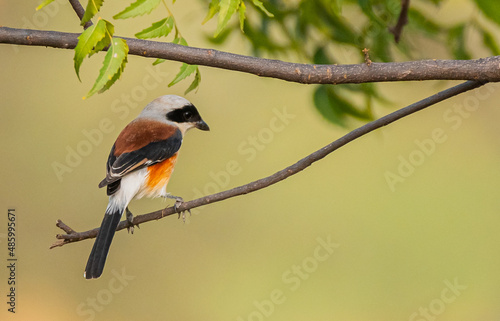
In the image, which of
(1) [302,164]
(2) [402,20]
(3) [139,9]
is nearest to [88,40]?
(3) [139,9]

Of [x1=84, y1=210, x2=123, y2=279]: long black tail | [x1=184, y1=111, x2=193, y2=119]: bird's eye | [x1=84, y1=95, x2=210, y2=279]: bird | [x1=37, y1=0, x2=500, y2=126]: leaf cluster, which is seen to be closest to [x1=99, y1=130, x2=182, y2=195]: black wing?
[x1=84, y1=95, x2=210, y2=279]: bird

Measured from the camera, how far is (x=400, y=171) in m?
6.71

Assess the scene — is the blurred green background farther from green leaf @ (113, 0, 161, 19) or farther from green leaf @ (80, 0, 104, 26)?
green leaf @ (80, 0, 104, 26)

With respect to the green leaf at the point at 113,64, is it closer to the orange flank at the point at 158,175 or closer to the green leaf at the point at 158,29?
the green leaf at the point at 158,29

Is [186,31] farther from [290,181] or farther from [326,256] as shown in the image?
[326,256]

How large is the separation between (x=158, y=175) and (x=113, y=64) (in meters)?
1.84

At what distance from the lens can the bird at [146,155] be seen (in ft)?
11.2

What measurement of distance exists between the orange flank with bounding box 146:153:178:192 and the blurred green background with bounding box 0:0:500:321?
6.82 ft

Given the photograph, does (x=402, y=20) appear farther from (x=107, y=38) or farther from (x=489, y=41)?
(x=107, y=38)

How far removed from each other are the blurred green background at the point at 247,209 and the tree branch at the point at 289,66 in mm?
3655

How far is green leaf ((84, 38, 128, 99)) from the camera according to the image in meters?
1.92

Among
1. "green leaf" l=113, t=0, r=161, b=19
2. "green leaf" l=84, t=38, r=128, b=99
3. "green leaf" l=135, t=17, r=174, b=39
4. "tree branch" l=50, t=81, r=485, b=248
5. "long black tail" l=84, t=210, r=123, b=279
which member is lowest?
"tree branch" l=50, t=81, r=485, b=248

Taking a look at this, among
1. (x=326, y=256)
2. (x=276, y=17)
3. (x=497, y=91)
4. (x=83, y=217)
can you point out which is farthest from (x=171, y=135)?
(x=497, y=91)

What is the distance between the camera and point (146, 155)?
362cm
